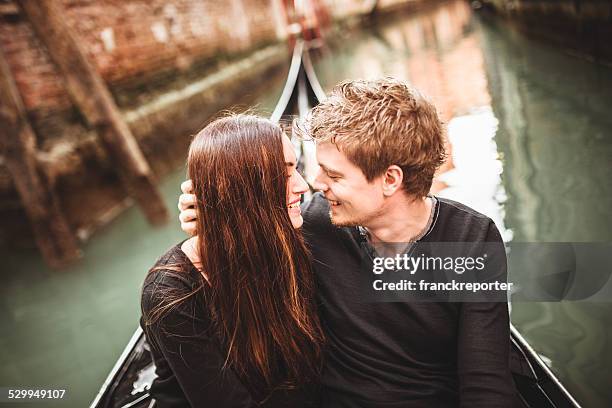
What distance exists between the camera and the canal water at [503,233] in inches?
55.5

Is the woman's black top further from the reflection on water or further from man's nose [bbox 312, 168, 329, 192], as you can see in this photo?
the reflection on water

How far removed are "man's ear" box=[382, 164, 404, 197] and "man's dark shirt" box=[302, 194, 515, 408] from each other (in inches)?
2.8

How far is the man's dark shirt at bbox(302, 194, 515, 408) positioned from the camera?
0.67 meters

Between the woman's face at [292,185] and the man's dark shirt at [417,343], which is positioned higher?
the woman's face at [292,185]

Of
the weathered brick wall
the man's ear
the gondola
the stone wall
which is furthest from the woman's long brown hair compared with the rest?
the weathered brick wall

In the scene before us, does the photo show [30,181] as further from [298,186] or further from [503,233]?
[503,233]

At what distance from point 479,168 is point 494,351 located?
199 centimetres

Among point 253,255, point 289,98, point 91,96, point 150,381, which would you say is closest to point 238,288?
point 253,255

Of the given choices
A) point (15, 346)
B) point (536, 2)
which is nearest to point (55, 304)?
point (15, 346)

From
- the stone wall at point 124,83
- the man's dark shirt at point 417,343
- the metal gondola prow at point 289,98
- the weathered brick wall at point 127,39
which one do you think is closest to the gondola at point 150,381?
the man's dark shirt at point 417,343

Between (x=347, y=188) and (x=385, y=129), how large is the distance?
0.11 m

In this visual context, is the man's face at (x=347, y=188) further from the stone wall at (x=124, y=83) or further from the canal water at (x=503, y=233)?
the stone wall at (x=124, y=83)

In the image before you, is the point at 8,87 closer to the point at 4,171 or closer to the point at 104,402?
the point at 4,171

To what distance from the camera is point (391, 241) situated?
0.78 meters
